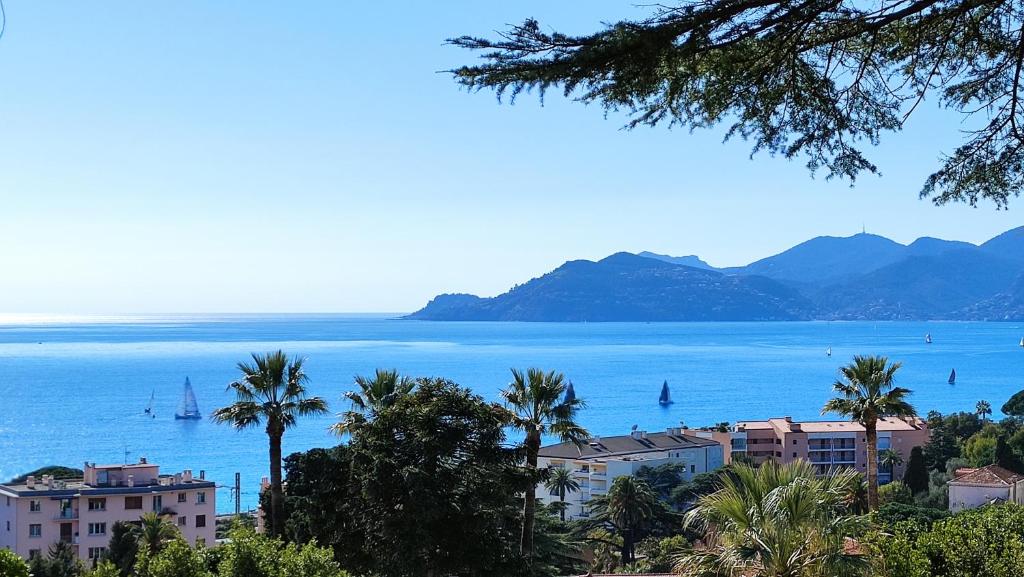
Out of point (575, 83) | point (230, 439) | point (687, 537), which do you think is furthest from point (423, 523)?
point (230, 439)

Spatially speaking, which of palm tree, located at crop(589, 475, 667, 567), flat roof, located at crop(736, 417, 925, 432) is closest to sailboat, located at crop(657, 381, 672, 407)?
flat roof, located at crop(736, 417, 925, 432)

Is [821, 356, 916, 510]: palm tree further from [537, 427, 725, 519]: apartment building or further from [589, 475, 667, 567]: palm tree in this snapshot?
[537, 427, 725, 519]: apartment building

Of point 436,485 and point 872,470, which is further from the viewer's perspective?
point 872,470

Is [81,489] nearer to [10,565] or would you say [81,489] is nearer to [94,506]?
[94,506]

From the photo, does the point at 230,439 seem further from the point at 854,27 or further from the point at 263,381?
the point at 854,27

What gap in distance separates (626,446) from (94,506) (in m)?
37.6

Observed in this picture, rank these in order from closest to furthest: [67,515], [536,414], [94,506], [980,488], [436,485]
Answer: [436,485]
[536,414]
[980,488]
[67,515]
[94,506]

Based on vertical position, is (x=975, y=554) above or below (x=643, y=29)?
below

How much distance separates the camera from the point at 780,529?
9.05 m

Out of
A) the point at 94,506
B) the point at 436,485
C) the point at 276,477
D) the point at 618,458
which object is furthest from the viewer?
the point at 618,458

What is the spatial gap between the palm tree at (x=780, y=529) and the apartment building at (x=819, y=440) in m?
68.2

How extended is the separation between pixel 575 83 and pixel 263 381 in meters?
16.6

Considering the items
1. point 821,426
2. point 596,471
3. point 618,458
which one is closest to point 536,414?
point 596,471

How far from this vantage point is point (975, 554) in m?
10.9
